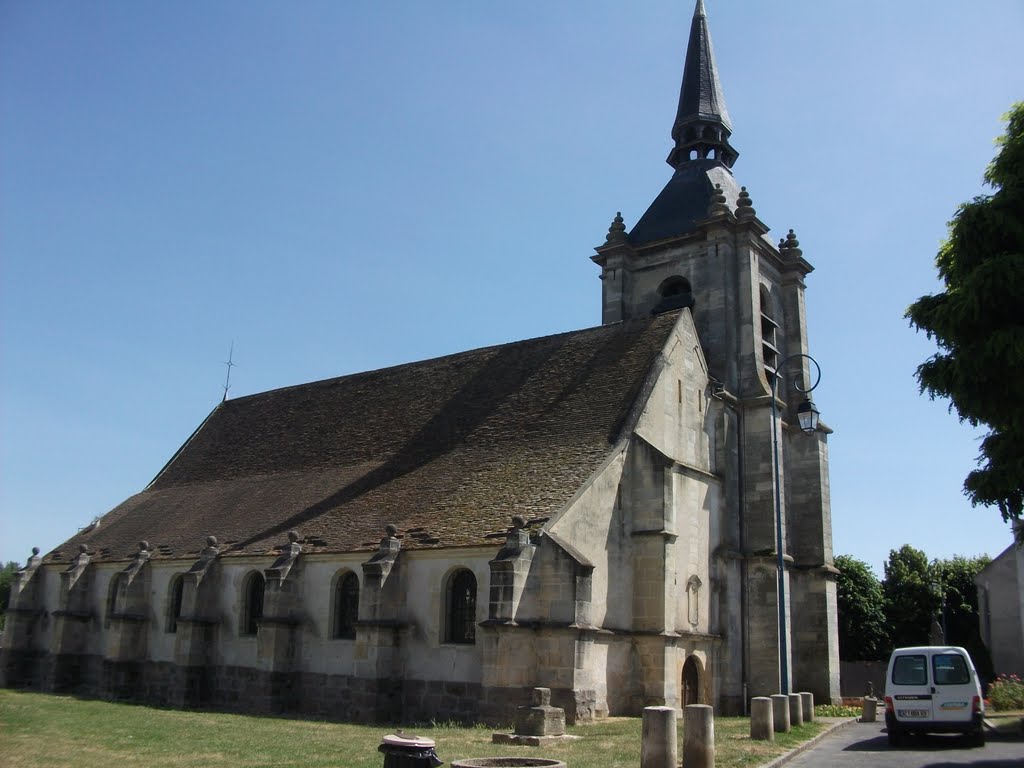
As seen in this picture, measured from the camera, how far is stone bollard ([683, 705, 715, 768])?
11422 mm

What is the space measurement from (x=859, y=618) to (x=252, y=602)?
98.9ft

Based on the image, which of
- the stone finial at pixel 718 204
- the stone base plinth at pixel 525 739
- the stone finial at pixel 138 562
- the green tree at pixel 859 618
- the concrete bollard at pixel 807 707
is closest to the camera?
the stone base plinth at pixel 525 739

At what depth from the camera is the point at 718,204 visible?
92.8 feet

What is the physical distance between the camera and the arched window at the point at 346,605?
877 inches

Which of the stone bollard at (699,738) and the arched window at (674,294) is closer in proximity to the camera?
the stone bollard at (699,738)

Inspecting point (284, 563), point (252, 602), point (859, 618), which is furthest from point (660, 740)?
point (859, 618)

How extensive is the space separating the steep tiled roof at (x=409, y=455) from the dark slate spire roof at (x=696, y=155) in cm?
576

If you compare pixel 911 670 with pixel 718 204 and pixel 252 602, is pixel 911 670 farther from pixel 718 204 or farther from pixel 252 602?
pixel 252 602

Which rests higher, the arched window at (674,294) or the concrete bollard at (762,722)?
the arched window at (674,294)

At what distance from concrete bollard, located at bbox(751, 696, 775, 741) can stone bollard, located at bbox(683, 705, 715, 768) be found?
13.1 feet

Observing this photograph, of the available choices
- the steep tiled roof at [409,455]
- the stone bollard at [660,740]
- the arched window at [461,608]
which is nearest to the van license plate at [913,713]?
the stone bollard at [660,740]

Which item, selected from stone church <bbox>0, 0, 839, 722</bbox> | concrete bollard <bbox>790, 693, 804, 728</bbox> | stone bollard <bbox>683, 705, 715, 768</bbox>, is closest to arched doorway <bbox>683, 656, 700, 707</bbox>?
stone church <bbox>0, 0, 839, 722</bbox>

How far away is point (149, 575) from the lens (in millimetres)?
27469

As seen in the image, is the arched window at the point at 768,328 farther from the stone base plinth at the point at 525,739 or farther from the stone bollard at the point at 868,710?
the stone base plinth at the point at 525,739
